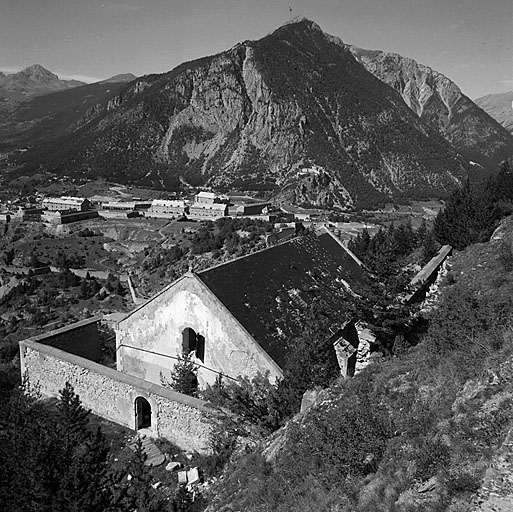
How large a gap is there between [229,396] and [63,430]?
4.47 m

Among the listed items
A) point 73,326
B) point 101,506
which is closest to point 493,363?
point 101,506

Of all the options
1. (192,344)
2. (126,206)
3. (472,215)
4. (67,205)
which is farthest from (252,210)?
(192,344)

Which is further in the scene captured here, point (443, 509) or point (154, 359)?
point (154, 359)

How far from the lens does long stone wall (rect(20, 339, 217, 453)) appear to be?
549 inches

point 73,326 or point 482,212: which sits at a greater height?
point 482,212

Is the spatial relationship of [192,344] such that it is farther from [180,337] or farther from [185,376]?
[185,376]

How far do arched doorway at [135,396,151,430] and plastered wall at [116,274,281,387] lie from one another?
4.35 ft

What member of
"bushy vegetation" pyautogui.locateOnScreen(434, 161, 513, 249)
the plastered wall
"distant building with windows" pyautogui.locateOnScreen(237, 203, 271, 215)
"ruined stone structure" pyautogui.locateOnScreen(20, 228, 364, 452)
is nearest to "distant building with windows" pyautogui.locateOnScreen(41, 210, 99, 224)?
"distant building with windows" pyautogui.locateOnScreen(237, 203, 271, 215)

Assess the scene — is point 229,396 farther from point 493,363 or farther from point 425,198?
point 425,198

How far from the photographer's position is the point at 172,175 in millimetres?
195500

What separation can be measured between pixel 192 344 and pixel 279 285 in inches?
161

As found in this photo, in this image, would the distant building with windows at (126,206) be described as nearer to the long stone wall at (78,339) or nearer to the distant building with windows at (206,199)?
the distant building with windows at (206,199)

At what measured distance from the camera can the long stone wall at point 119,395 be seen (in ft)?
45.7


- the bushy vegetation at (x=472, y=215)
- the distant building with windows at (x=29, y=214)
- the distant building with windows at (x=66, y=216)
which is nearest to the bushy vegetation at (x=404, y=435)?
the bushy vegetation at (x=472, y=215)
